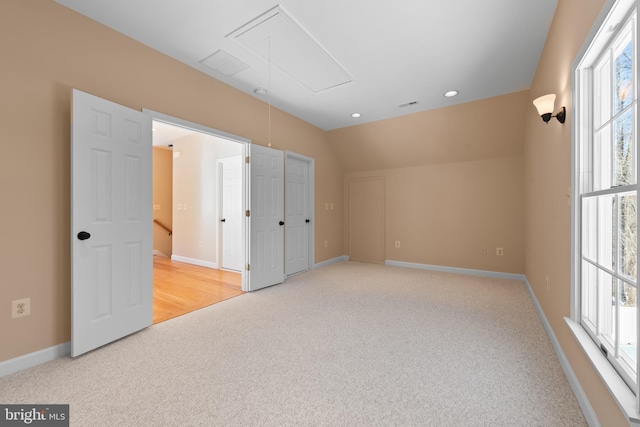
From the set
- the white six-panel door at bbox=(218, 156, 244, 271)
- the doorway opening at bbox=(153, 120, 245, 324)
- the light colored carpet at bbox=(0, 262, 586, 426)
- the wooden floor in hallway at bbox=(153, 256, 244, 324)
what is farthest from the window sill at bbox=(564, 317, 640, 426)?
the white six-panel door at bbox=(218, 156, 244, 271)

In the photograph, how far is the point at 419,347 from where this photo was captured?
217 centimetres

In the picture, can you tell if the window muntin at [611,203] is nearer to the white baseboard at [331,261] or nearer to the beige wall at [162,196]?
the white baseboard at [331,261]

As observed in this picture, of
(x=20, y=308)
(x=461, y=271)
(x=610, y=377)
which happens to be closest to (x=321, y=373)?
(x=610, y=377)

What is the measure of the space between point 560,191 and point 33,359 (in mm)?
4227

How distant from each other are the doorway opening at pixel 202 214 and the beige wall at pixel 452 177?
7.90 ft

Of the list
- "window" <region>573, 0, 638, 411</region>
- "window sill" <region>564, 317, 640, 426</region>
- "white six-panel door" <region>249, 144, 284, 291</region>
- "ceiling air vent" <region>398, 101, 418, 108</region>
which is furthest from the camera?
"ceiling air vent" <region>398, 101, 418, 108</region>

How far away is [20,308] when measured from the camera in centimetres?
190

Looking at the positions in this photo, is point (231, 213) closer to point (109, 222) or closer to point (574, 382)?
point (109, 222)

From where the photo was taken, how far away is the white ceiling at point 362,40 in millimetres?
2092

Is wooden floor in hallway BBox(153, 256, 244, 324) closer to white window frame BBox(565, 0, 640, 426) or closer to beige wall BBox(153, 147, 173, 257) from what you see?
beige wall BBox(153, 147, 173, 257)

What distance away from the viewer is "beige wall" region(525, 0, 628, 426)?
137 cm

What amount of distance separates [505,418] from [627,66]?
189 centimetres

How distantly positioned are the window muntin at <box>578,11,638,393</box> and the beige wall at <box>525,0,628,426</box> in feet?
0.55

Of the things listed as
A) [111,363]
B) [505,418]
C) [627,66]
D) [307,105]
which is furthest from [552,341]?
[307,105]
